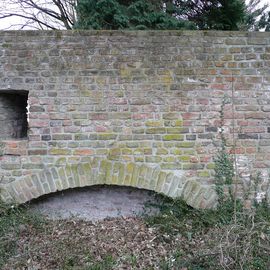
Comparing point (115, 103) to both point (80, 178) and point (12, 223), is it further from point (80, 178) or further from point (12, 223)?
point (12, 223)

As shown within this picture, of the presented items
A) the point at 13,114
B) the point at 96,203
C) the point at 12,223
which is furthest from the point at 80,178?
the point at 13,114

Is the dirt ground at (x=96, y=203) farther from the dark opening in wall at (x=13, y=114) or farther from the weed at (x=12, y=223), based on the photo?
the dark opening in wall at (x=13, y=114)

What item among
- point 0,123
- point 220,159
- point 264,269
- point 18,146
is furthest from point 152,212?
point 0,123

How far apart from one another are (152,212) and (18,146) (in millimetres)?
2097

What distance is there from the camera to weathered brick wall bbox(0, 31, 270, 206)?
4930 mm

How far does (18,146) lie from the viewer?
4938mm

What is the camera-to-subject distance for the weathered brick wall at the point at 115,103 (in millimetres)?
4930

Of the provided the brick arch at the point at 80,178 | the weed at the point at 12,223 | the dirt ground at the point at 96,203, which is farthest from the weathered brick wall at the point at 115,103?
the dirt ground at the point at 96,203

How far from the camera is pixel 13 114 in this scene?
5.32 m

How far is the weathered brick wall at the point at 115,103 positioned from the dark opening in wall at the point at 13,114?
28 cm

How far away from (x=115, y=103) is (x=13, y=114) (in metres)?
1.57

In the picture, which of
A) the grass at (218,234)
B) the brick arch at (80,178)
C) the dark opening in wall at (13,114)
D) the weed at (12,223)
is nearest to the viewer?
the grass at (218,234)

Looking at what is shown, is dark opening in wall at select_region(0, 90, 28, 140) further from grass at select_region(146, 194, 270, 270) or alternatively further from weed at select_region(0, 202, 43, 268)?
grass at select_region(146, 194, 270, 270)

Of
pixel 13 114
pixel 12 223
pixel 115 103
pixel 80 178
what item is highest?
pixel 115 103
